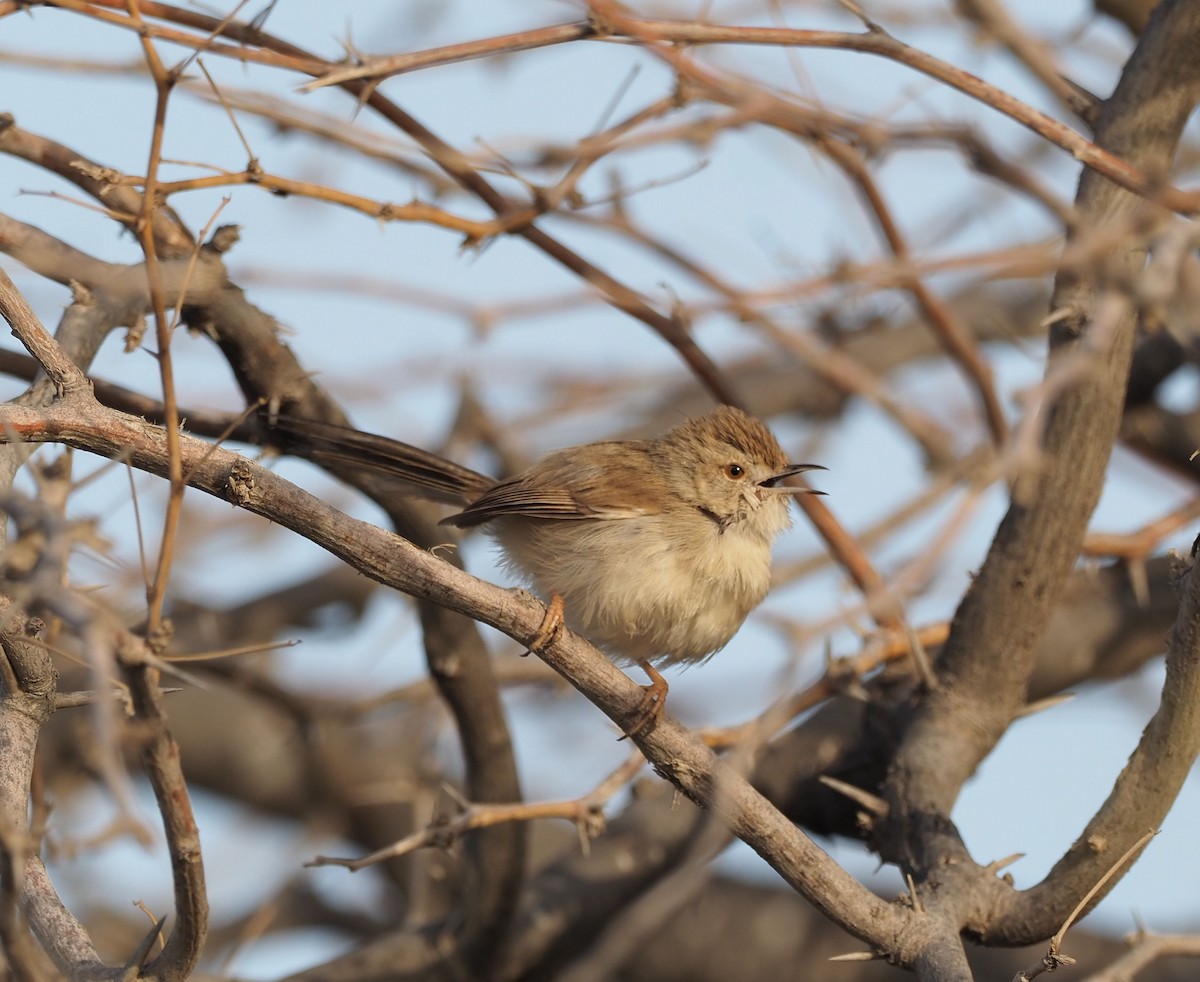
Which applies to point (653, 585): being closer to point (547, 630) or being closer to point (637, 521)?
point (637, 521)

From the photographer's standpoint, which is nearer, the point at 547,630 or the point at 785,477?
the point at 547,630

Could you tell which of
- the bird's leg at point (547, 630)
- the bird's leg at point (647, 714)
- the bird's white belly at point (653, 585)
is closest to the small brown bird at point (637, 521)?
the bird's white belly at point (653, 585)

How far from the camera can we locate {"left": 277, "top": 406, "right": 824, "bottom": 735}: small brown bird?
13.4 ft

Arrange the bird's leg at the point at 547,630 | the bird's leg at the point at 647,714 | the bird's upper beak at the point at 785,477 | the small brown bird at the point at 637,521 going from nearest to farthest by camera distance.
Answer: the bird's leg at the point at 547,630
the bird's leg at the point at 647,714
the small brown bird at the point at 637,521
the bird's upper beak at the point at 785,477

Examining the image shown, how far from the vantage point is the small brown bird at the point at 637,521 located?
409cm

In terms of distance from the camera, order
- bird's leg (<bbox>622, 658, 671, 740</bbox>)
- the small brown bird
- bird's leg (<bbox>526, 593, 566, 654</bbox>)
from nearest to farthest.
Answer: bird's leg (<bbox>526, 593, 566, 654</bbox>) < bird's leg (<bbox>622, 658, 671, 740</bbox>) < the small brown bird

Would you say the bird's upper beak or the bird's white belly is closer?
the bird's white belly

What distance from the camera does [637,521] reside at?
14.2 ft

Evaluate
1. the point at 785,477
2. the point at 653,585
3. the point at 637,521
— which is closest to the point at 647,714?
the point at 653,585

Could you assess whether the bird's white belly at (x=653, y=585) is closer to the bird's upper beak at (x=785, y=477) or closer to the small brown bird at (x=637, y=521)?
the small brown bird at (x=637, y=521)

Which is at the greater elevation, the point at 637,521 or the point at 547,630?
the point at 637,521

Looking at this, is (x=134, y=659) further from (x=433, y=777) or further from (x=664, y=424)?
(x=664, y=424)

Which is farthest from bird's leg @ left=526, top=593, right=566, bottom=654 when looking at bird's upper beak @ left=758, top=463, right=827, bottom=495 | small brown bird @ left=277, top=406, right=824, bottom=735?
bird's upper beak @ left=758, top=463, right=827, bottom=495

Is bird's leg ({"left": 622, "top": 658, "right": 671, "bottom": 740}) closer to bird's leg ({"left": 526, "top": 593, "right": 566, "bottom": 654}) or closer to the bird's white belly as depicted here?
bird's leg ({"left": 526, "top": 593, "right": 566, "bottom": 654})
